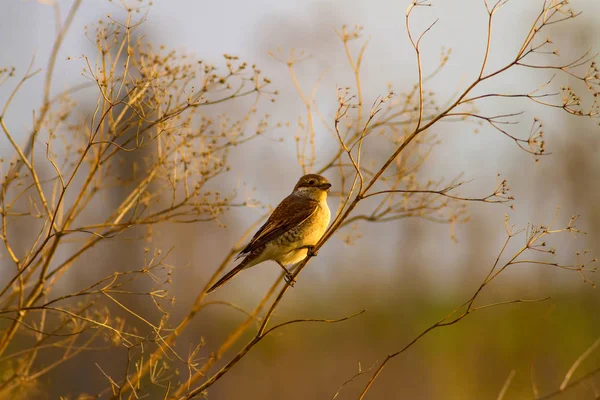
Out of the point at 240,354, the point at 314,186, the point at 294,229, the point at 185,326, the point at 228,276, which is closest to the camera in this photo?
the point at 240,354

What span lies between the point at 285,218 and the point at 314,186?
Answer: 392 mm

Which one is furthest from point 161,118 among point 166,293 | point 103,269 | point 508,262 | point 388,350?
point 388,350

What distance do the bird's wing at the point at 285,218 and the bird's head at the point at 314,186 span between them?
0.06m

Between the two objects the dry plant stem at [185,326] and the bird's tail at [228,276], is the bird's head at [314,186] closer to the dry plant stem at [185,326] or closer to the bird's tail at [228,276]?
the bird's tail at [228,276]

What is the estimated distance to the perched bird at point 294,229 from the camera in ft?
18.6

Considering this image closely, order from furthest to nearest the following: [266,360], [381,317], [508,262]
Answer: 1. [381,317]
2. [266,360]
3. [508,262]

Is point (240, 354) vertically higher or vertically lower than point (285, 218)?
lower

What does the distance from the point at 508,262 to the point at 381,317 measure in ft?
56.1

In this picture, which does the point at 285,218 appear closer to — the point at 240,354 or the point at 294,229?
the point at 294,229

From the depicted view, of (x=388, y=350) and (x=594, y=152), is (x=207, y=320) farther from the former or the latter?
(x=594, y=152)

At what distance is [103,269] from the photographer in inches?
589

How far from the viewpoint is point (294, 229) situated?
5.80 metres

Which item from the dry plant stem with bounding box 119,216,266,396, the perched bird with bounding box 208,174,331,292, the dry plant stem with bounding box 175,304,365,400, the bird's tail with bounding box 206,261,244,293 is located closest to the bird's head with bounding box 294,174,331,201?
the perched bird with bounding box 208,174,331,292

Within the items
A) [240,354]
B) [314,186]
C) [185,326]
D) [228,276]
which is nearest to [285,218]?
[314,186]
